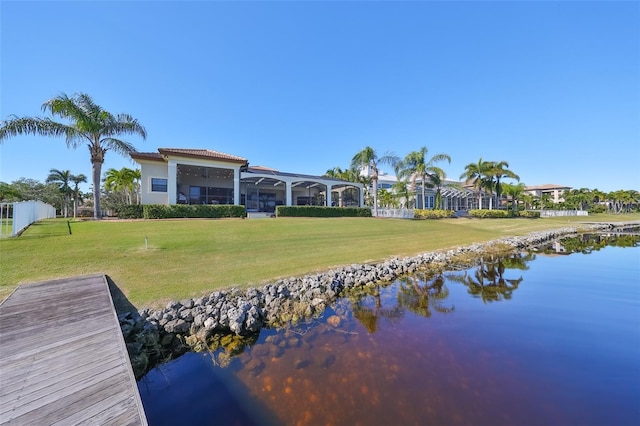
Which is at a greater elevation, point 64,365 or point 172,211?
point 172,211

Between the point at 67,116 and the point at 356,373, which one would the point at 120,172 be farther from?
the point at 356,373

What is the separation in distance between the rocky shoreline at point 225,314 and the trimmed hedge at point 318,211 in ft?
49.7

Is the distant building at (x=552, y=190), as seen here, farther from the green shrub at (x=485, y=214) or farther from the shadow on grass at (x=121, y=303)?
the shadow on grass at (x=121, y=303)

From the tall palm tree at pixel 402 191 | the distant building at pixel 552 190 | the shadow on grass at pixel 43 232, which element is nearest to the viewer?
the shadow on grass at pixel 43 232

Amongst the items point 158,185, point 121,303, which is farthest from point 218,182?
point 121,303

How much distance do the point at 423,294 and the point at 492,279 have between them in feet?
12.4

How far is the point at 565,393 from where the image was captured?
3529 mm

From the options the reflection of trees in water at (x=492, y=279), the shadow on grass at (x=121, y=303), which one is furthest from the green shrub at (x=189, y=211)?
the reflection of trees in water at (x=492, y=279)

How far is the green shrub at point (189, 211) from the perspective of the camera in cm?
1745

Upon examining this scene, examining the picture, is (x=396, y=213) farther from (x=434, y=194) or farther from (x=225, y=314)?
(x=225, y=314)

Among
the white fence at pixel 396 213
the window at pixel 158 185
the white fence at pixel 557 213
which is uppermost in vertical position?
the window at pixel 158 185

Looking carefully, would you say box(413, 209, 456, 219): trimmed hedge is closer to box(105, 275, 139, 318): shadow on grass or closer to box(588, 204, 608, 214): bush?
box(105, 275, 139, 318): shadow on grass

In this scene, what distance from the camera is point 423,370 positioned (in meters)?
3.98

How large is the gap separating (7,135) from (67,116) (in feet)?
9.82
